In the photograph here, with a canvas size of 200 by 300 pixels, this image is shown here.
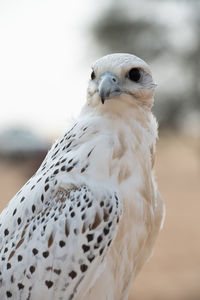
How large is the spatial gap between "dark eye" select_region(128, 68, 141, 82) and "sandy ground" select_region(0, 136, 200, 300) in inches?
237

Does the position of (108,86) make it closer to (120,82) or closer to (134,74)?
(120,82)

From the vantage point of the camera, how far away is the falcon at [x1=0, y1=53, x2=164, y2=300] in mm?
3154

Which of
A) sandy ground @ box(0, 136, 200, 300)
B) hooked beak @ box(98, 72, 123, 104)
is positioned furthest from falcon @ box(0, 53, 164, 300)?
sandy ground @ box(0, 136, 200, 300)

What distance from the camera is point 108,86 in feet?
10.6

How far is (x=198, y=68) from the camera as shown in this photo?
67.9ft

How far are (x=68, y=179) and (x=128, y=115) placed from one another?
0.54 m

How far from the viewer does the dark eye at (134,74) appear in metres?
3.43

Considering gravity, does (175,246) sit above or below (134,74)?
above

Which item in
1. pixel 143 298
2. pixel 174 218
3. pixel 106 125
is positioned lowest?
pixel 106 125

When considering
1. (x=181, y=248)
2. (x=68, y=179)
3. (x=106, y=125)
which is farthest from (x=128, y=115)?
(x=181, y=248)

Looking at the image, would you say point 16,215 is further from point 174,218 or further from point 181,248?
point 174,218

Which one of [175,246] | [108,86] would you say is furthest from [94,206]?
[175,246]

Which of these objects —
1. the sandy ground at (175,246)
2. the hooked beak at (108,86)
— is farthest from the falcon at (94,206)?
the sandy ground at (175,246)

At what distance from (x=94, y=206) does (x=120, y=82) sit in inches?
29.2
